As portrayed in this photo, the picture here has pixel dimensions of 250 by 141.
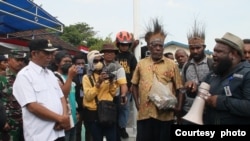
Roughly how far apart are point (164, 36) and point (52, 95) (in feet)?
6.82

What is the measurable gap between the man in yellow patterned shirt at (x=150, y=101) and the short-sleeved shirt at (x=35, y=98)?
1468 millimetres

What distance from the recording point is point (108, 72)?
5.34m

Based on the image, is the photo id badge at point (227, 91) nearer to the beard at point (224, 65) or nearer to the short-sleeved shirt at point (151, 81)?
the beard at point (224, 65)

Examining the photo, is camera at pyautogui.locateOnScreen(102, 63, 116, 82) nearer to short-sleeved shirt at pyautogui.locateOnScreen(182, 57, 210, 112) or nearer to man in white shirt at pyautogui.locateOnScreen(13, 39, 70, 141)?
short-sleeved shirt at pyautogui.locateOnScreen(182, 57, 210, 112)

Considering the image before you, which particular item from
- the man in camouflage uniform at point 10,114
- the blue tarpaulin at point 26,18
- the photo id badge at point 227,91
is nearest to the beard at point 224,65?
the photo id badge at point 227,91

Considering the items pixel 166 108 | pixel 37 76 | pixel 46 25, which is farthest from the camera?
pixel 46 25

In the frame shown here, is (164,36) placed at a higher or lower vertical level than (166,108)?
higher

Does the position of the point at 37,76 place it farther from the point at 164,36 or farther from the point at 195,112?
the point at 164,36

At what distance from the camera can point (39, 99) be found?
12.3 ft

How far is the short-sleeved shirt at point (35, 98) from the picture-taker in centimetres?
371

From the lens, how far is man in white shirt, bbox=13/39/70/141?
3.71 meters

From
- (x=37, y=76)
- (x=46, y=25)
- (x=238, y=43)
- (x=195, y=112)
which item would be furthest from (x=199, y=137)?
(x=46, y=25)

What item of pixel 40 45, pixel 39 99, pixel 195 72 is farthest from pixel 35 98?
pixel 195 72

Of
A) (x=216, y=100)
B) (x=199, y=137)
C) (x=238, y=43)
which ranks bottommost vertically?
(x=199, y=137)
